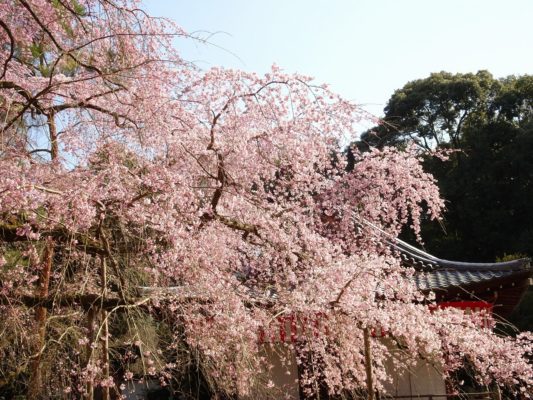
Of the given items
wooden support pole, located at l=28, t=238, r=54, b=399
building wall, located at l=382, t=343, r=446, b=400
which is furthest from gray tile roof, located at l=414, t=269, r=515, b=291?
wooden support pole, located at l=28, t=238, r=54, b=399

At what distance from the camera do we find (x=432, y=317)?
5.03 metres

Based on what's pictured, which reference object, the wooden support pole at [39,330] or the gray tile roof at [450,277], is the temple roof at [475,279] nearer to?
the gray tile roof at [450,277]

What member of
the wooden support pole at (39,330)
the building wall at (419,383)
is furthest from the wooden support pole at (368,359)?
the building wall at (419,383)

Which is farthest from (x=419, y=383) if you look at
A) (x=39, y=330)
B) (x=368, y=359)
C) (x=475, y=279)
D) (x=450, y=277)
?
(x=39, y=330)

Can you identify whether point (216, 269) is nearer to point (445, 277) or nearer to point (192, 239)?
point (192, 239)

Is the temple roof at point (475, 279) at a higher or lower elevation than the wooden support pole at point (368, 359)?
higher

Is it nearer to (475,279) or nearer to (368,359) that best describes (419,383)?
(475,279)

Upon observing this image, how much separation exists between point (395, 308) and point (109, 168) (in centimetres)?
283

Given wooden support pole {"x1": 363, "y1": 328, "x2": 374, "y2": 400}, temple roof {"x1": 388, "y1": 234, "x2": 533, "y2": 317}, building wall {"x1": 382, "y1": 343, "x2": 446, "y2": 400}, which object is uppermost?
temple roof {"x1": 388, "y1": 234, "x2": 533, "y2": 317}

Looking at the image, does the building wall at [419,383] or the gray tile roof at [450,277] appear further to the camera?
the building wall at [419,383]

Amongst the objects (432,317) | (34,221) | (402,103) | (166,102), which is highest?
(402,103)

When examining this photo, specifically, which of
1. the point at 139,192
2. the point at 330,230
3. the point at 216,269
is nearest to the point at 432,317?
the point at 330,230

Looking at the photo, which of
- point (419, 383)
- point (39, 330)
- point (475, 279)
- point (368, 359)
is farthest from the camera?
point (419, 383)

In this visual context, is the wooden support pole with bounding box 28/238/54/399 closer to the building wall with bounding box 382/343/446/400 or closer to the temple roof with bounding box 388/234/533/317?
the temple roof with bounding box 388/234/533/317
